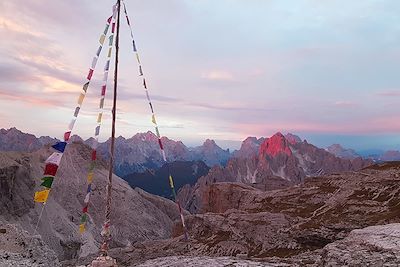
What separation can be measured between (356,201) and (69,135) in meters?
83.2

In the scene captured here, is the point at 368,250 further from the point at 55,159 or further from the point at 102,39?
the point at 102,39

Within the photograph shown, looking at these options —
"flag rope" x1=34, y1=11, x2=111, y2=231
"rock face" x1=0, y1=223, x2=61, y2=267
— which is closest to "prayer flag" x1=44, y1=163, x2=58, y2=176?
"flag rope" x1=34, y1=11, x2=111, y2=231

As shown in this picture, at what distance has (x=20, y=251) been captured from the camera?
5697cm

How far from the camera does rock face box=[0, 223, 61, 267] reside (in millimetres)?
50088

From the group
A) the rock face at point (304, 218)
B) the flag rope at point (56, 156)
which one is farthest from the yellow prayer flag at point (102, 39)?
the rock face at point (304, 218)

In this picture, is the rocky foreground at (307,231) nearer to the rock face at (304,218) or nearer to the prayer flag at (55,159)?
the rock face at (304,218)

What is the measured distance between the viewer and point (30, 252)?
57.1 m

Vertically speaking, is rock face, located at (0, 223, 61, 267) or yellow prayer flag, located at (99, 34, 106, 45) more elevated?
yellow prayer flag, located at (99, 34, 106, 45)

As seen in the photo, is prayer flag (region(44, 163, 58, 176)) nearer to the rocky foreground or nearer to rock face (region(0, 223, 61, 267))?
the rocky foreground

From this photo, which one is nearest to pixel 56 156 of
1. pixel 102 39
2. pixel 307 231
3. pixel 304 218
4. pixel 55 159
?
pixel 55 159

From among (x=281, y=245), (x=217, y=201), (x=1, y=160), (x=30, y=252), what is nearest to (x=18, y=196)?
(x=1, y=160)

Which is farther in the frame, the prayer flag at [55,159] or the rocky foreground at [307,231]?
the rocky foreground at [307,231]

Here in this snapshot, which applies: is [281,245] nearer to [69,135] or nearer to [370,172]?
[69,135]

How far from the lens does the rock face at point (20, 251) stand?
164 ft
